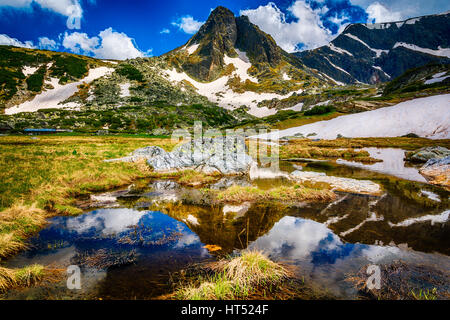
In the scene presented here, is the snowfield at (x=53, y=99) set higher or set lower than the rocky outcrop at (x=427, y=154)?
higher

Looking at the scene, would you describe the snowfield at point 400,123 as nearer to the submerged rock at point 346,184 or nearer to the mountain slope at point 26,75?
the submerged rock at point 346,184

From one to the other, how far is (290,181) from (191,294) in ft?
52.5

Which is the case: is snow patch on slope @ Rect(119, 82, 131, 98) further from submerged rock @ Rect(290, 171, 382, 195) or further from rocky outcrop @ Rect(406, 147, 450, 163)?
rocky outcrop @ Rect(406, 147, 450, 163)

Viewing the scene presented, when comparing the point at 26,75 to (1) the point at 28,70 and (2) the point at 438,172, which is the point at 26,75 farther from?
(2) the point at 438,172

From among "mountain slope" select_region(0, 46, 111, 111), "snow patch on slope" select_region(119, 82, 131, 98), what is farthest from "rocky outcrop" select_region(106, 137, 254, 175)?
"mountain slope" select_region(0, 46, 111, 111)

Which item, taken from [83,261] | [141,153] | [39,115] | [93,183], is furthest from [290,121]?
[39,115]

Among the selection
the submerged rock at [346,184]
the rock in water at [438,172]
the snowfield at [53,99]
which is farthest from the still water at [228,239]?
the snowfield at [53,99]

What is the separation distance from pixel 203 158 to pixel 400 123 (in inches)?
2482

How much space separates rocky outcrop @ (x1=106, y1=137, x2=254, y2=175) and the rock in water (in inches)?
713

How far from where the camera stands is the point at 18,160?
18.6 metres

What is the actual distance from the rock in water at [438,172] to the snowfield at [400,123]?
34.2m

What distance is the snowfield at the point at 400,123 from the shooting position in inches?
1956

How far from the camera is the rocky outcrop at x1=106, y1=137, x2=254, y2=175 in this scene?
23.0 meters
